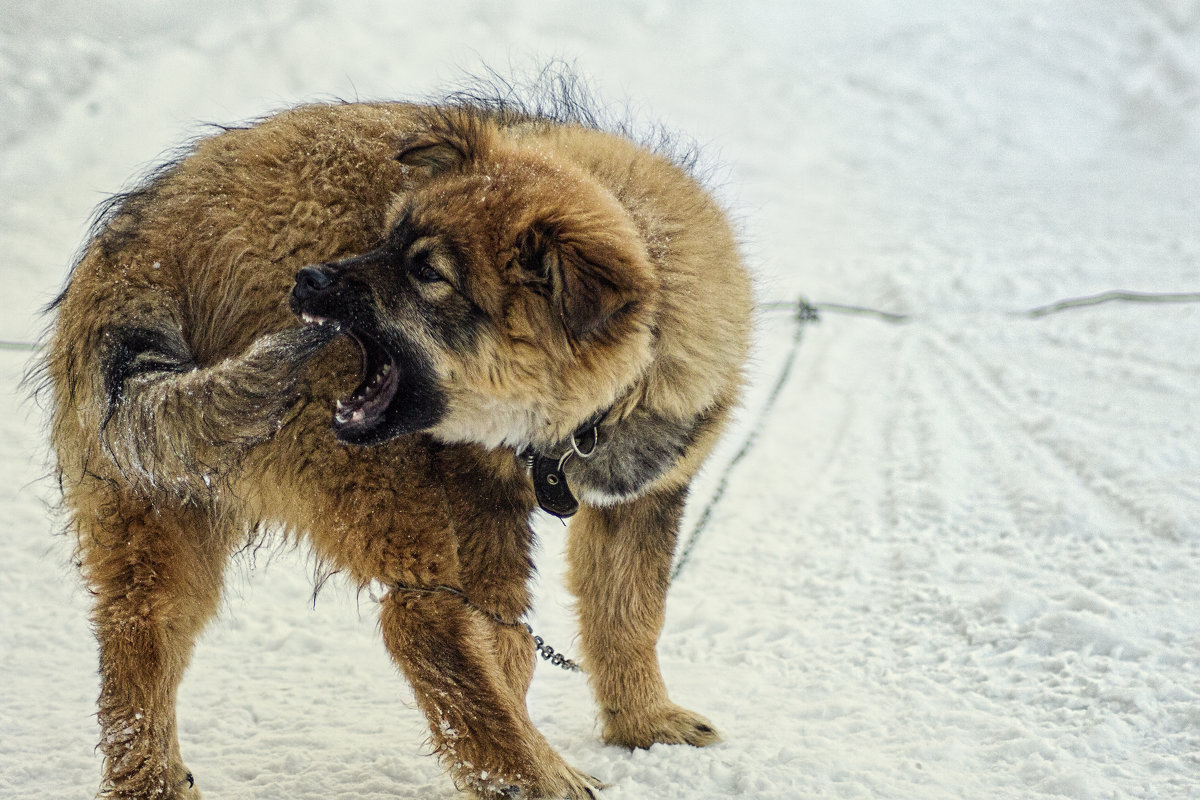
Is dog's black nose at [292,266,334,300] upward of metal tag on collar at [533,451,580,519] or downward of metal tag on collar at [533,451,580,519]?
upward

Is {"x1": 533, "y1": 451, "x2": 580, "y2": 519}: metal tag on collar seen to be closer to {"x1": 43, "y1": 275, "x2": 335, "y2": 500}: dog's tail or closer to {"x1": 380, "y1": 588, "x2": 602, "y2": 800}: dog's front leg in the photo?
{"x1": 380, "y1": 588, "x2": 602, "y2": 800}: dog's front leg

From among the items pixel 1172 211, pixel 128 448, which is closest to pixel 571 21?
pixel 1172 211

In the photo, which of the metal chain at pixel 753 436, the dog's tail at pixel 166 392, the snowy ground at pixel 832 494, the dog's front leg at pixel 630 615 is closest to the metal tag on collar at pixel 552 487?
the dog's front leg at pixel 630 615

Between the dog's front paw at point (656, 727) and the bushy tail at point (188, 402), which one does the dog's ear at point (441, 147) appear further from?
the dog's front paw at point (656, 727)

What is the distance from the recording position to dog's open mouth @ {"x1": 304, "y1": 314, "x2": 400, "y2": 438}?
2463 mm

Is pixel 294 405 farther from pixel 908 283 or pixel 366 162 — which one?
pixel 908 283

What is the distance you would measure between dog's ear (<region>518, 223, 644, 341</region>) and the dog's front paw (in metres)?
1.40

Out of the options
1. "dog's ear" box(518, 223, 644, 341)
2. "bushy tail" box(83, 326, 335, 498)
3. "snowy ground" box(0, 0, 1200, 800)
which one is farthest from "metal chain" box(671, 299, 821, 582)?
"bushy tail" box(83, 326, 335, 498)

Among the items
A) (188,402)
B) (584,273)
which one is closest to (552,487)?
(584,273)

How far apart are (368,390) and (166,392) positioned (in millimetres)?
532

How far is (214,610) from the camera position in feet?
9.13

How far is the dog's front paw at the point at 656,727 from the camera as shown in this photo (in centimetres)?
320

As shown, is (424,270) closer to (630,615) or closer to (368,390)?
(368,390)

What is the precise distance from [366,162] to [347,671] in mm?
2053
